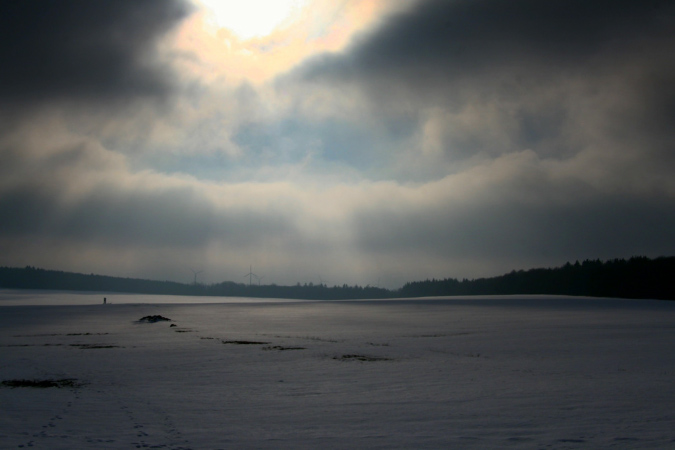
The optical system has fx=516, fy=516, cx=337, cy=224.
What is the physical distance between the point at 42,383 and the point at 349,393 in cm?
998

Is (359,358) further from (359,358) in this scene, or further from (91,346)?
(91,346)

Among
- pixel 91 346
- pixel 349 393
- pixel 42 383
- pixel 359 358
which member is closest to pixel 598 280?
pixel 359 358

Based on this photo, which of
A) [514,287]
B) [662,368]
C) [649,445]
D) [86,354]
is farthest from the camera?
[514,287]

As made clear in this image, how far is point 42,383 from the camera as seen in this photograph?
16438 mm

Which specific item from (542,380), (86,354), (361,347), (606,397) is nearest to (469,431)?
(606,397)

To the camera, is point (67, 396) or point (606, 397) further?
point (67, 396)

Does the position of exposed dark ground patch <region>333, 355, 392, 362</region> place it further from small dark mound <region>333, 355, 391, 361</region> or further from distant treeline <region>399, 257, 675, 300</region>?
distant treeline <region>399, 257, 675, 300</region>

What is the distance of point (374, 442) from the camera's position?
31.7 ft

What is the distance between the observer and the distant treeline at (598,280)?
3473 inches

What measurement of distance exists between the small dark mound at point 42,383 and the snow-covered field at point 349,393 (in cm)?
44

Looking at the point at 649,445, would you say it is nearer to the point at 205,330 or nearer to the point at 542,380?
the point at 542,380

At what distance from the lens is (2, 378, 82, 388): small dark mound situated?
16078mm

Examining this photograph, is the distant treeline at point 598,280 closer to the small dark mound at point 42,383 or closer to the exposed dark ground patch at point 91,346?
the exposed dark ground patch at point 91,346

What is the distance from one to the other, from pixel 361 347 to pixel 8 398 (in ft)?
48.8
